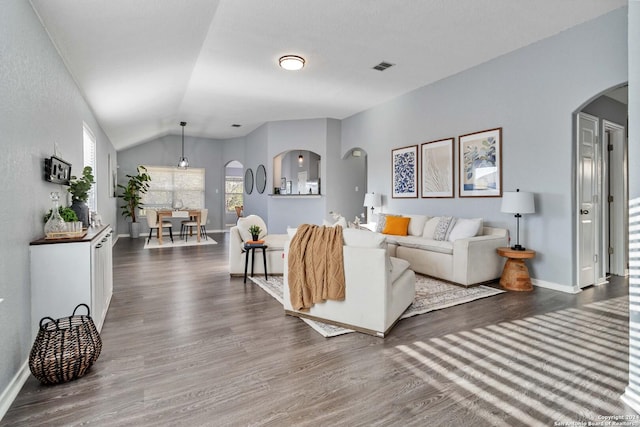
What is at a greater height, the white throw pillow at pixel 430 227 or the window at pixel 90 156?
the window at pixel 90 156

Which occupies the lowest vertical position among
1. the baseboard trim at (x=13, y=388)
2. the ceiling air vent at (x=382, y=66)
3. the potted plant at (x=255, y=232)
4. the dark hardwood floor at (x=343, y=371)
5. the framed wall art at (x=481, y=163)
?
the dark hardwood floor at (x=343, y=371)

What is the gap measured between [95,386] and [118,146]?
27.7 ft

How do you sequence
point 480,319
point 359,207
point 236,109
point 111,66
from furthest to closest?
point 359,207 → point 236,109 → point 111,66 → point 480,319

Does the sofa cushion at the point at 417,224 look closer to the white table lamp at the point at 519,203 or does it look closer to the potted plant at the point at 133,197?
the white table lamp at the point at 519,203

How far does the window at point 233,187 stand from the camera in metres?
12.2

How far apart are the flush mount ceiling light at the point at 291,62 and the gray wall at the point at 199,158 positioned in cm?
622

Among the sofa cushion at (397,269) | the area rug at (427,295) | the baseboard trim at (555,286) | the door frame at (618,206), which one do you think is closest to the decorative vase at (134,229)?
the area rug at (427,295)

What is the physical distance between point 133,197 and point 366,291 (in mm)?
8593

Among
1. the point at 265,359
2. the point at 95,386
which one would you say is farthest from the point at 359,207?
the point at 95,386

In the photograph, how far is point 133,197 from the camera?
9281 mm

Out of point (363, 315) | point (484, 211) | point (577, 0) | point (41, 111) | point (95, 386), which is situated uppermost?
point (577, 0)

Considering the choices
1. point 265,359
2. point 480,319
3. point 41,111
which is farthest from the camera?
point 480,319

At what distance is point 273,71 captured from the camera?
16.8ft

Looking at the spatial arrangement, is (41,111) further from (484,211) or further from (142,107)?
(484,211)
